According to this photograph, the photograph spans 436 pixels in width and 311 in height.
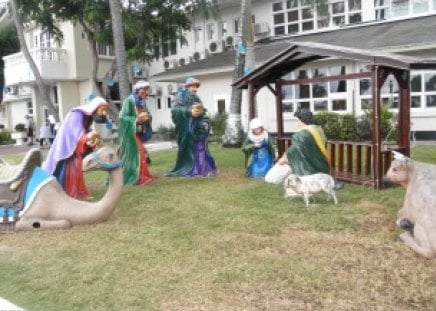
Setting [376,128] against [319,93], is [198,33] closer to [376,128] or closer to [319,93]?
[319,93]

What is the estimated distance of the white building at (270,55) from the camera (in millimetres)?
16281

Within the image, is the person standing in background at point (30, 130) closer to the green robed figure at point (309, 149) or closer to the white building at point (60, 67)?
the white building at point (60, 67)

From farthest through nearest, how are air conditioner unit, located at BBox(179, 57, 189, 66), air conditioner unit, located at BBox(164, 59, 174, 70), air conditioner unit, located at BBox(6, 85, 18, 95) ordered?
air conditioner unit, located at BBox(6, 85, 18, 95), air conditioner unit, located at BBox(164, 59, 174, 70), air conditioner unit, located at BBox(179, 57, 189, 66)

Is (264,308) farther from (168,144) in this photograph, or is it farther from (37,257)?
(168,144)

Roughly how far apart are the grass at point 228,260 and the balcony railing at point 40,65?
18.9 meters

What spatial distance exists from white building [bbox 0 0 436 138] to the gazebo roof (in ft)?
19.5

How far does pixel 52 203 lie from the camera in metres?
6.27

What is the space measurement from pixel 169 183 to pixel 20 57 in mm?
19255

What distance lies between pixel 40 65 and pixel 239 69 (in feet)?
43.2

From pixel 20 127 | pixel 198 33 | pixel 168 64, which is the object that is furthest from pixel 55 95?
pixel 198 33

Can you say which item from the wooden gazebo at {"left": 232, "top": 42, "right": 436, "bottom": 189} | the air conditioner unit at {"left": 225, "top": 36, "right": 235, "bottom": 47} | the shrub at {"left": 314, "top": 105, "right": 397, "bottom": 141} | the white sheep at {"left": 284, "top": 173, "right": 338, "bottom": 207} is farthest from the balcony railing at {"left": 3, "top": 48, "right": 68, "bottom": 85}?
the white sheep at {"left": 284, "top": 173, "right": 338, "bottom": 207}

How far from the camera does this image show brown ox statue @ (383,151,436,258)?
4.61 meters

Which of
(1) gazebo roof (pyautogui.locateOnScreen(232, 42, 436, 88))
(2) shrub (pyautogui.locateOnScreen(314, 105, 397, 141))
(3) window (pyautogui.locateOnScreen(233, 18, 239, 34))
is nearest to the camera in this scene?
(1) gazebo roof (pyautogui.locateOnScreen(232, 42, 436, 88))

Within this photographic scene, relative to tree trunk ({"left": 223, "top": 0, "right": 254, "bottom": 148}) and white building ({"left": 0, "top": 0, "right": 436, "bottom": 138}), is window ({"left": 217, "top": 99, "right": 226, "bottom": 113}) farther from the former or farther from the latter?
tree trunk ({"left": 223, "top": 0, "right": 254, "bottom": 148})
